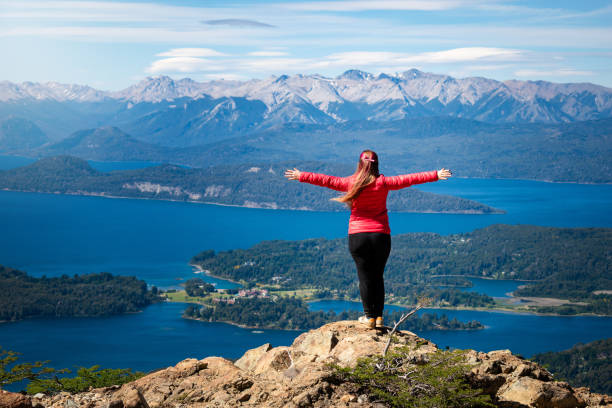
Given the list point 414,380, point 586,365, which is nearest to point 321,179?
point 414,380

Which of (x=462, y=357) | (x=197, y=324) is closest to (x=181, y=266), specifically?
(x=197, y=324)

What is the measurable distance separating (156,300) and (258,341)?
27.4 m

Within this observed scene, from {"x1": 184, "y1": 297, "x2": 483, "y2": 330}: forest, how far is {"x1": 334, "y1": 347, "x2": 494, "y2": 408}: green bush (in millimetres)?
81892

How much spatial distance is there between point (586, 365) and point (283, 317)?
43.7m

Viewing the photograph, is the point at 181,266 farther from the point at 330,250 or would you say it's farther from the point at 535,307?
the point at 535,307

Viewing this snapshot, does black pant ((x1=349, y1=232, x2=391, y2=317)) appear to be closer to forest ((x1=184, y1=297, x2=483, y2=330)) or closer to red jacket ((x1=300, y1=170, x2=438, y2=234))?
red jacket ((x1=300, y1=170, x2=438, y2=234))

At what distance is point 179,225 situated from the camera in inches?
7869

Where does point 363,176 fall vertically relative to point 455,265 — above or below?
above

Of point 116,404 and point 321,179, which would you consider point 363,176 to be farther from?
point 116,404

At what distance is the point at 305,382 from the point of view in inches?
330

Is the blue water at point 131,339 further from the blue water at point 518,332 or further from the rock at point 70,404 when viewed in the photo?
the rock at point 70,404

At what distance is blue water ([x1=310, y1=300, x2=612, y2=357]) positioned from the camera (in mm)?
82250

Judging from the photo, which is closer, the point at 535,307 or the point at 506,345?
the point at 506,345

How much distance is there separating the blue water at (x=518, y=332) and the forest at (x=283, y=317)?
203cm
